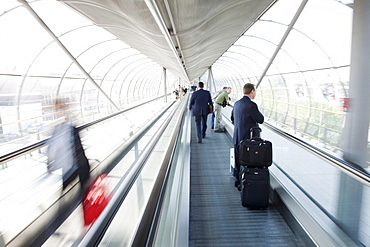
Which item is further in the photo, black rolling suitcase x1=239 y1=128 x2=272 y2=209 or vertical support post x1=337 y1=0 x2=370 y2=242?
black rolling suitcase x1=239 y1=128 x2=272 y2=209

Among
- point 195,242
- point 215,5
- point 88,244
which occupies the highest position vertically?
point 215,5

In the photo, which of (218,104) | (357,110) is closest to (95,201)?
(357,110)

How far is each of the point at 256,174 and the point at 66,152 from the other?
2.45 meters

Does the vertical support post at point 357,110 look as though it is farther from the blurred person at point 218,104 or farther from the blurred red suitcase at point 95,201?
the blurred person at point 218,104

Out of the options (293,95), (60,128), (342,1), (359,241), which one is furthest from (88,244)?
(293,95)

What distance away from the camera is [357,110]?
2.64m

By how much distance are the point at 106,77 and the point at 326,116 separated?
47.9 ft

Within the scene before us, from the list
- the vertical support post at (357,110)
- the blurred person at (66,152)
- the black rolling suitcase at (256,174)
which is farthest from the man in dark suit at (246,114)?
the blurred person at (66,152)

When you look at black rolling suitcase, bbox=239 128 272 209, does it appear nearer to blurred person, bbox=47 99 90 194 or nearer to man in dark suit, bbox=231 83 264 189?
man in dark suit, bbox=231 83 264 189

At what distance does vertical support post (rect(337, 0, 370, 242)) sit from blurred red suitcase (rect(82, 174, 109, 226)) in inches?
84.8

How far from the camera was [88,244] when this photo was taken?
2.93 feet

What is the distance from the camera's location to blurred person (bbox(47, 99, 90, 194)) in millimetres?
2533

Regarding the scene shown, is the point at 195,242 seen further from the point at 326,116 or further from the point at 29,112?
the point at 29,112

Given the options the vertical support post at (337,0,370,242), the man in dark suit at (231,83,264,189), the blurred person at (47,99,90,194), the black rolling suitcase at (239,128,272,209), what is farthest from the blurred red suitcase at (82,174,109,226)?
the man in dark suit at (231,83,264,189)
